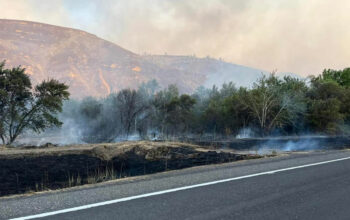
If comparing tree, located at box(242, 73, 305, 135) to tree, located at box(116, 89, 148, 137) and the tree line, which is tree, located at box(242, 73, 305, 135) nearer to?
the tree line

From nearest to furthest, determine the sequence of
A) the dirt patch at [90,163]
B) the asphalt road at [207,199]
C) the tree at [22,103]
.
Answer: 1. the asphalt road at [207,199]
2. the dirt patch at [90,163]
3. the tree at [22,103]

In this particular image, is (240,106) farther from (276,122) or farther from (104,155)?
(104,155)

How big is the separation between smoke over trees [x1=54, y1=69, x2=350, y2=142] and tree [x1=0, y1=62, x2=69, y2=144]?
10227 mm

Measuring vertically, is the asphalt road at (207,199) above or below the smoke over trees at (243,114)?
below

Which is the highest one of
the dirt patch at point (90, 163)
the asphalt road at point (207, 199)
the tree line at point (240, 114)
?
the tree line at point (240, 114)

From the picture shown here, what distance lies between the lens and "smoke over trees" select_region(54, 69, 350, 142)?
40.8 metres

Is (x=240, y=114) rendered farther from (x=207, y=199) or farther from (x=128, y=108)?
(x=207, y=199)

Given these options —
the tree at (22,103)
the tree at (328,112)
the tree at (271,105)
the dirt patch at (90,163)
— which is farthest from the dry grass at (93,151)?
the tree at (328,112)

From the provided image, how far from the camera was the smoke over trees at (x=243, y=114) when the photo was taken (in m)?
40.8

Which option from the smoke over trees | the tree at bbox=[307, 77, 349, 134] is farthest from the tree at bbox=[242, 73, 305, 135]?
the tree at bbox=[307, 77, 349, 134]

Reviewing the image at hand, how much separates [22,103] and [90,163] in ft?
47.5

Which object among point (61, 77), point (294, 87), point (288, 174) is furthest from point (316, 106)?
point (61, 77)

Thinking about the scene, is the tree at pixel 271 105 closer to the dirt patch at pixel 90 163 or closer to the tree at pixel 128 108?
the tree at pixel 128 108

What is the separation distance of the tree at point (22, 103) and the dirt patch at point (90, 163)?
20.3 ft
